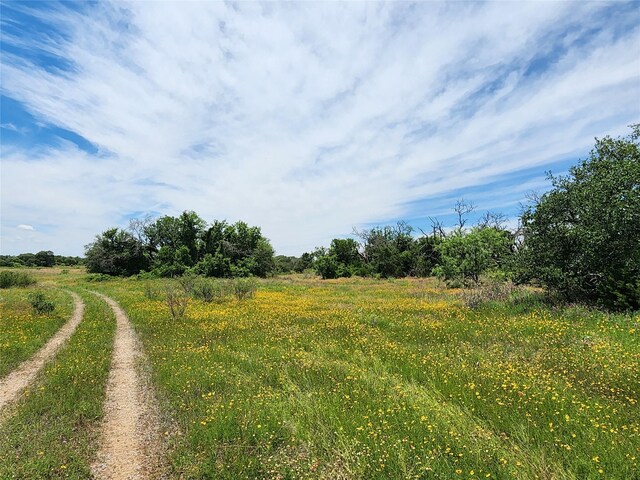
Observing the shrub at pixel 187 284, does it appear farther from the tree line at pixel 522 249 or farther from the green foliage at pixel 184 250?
the green foliage at pixel 184 250

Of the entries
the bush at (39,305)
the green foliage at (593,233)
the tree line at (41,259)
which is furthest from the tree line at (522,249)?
the tree line at (41,259)

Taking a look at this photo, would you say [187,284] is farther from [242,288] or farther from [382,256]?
[382,256]

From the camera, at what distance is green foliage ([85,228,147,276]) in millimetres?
68000

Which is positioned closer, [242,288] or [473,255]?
[242,288]

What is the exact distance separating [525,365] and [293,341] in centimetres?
699

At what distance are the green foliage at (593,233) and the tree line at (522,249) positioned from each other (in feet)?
0.13

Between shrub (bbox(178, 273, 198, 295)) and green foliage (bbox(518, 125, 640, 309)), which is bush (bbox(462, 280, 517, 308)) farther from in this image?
shrub (bbox(178, 273, 198, 295))

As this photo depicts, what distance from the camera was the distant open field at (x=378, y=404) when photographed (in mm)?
5016

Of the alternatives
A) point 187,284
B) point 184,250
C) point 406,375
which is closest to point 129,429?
point 406,375

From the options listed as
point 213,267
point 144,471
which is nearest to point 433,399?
point 144,471

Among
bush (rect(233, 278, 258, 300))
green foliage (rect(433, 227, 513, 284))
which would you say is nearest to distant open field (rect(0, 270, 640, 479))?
bush (rect(233, 278, 258, 300))

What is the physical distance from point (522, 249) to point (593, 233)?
153 inches

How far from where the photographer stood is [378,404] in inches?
267

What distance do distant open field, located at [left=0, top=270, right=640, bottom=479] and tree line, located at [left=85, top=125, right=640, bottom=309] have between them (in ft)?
11.2
